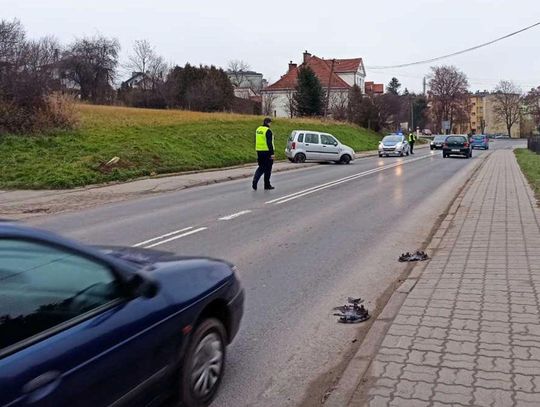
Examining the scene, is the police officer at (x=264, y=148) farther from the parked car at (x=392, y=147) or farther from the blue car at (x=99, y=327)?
the parked car at (x=392, y=147)

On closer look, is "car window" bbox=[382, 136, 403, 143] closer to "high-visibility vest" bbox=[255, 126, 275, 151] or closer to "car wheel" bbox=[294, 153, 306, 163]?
"car wheel" bbox=[294, 153, 306, 163]

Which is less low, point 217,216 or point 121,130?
point 121,130

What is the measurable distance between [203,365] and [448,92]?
104m

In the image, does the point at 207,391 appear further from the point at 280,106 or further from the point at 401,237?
the point at 280,106

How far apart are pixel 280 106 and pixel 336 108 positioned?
24.9 m

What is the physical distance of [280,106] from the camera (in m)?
85.6

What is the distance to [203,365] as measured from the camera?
3.48 meters

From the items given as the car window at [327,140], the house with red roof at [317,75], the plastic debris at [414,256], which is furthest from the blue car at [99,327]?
the house with red roof at [317,75]

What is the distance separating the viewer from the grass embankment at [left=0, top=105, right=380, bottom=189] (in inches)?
703

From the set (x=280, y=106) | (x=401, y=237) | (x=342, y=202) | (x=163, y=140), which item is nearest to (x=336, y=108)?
(x=280, y=106)

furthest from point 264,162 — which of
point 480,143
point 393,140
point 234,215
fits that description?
point 480,143

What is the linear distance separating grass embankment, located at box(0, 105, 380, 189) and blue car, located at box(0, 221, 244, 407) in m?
14.6

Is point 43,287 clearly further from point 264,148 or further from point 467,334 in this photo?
point 264,148

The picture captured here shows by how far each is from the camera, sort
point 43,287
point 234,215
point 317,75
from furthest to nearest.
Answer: point 317,75 → point 234,215 → point 43,287
